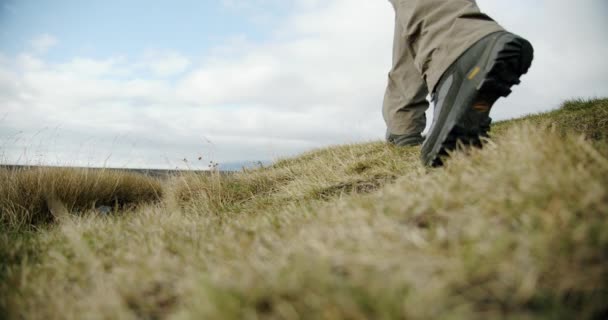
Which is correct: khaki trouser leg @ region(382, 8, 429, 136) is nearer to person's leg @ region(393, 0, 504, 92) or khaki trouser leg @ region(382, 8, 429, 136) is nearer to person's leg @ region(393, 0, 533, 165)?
person's leg @ region(393, 0, 504, 92)

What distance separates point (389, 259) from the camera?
792 millimetres

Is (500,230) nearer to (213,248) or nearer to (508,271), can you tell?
(508,271)

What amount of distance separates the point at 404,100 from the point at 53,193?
129 inches

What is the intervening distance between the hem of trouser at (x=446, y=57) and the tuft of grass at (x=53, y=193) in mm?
2419

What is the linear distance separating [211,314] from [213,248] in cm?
51

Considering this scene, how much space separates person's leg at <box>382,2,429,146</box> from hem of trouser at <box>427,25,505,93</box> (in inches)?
30.5

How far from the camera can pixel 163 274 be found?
3.22 feet

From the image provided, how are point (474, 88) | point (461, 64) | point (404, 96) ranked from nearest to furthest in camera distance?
point (474, 88) < point (461, 64) < point (404, 96)

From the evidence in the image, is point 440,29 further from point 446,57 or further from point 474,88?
point 474,88

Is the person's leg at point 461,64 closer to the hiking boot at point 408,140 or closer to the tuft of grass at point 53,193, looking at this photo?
the hiking boot at point 408,140

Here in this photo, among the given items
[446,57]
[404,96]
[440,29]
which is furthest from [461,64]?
[404,96]

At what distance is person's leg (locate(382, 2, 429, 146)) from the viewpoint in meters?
2.88

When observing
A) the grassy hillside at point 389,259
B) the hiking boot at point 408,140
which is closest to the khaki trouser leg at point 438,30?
the grassy hillside at point 389,259

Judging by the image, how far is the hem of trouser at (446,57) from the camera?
1.75m
